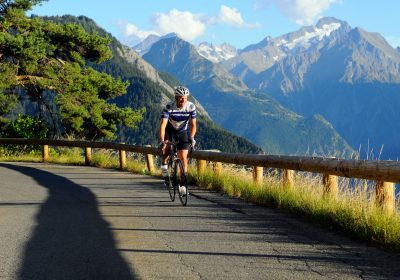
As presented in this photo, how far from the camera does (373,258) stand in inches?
216

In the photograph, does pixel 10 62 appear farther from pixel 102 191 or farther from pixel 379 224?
pixel 379 224

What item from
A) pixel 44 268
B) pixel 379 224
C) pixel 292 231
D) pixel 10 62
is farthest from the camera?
pixel 10 62

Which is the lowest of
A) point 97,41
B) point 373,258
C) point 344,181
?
point 373,258

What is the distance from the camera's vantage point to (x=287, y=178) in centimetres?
1031

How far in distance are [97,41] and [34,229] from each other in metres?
28.4

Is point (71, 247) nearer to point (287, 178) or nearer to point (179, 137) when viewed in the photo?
point (179, 137)

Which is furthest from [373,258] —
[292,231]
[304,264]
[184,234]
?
[184,234]

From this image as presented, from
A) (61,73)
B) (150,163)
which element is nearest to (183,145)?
(150,163)

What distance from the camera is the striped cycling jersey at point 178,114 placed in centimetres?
992

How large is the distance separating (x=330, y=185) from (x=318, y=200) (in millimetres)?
402

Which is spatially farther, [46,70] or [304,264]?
[46,70]

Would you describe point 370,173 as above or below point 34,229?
above

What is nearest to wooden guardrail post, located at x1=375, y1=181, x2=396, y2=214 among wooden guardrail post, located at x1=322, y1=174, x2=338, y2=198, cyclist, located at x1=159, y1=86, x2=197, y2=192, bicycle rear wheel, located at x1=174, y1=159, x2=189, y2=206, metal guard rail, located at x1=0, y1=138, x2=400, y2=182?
metal guard rail, located at x1=0, y1=138, x2=400, y2=182

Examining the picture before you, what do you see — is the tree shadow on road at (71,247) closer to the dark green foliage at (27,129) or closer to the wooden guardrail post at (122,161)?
the wooden guardrail post at (122,161)
